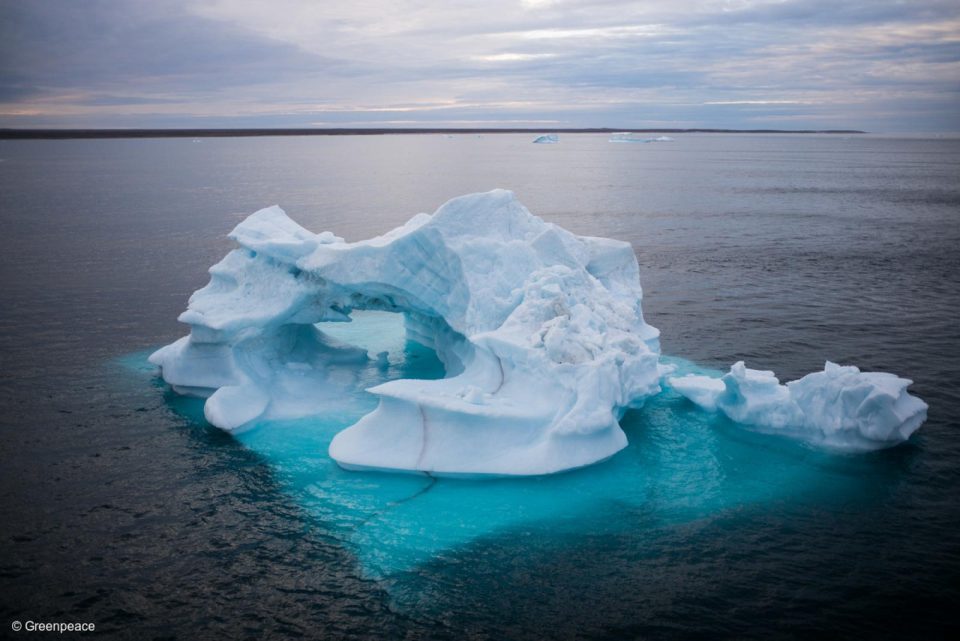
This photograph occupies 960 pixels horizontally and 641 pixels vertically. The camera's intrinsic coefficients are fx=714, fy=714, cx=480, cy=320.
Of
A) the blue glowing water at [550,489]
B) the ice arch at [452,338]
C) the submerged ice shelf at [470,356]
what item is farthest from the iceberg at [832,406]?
the ice arch at [452,338]

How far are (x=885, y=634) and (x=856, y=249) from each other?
106 feet

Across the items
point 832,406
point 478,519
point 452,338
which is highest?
point 452,338

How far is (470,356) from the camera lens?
56.2 ft

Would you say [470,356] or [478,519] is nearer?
[478,519]

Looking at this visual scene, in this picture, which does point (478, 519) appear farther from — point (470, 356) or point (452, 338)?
point (452, 338)

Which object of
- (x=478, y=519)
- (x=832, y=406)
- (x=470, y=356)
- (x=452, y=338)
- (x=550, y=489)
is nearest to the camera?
(x=478, y=519)

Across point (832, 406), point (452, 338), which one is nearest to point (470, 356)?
point (452, 338)

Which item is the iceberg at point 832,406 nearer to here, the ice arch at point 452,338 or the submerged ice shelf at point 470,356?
the submerged ice shelf at point 470,356

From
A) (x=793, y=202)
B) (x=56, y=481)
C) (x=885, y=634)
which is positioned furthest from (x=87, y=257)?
(x=793, y=202)

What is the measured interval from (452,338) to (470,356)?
1554 millimetres

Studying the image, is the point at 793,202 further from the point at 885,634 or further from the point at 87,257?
the point at 885,634

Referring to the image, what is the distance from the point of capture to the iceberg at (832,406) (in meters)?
13.7

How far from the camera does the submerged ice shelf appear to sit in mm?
13234

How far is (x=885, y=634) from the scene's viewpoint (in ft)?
29.8
